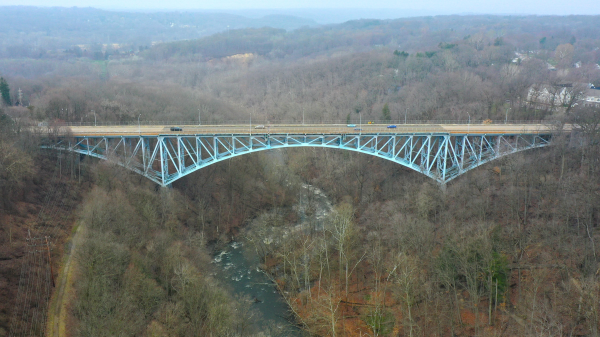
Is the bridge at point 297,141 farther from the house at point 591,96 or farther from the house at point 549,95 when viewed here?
the house at point 591,96

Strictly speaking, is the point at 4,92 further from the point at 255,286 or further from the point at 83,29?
the point at 83,29

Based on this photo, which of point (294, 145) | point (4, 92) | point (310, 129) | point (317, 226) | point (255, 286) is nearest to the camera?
point (255, 286)

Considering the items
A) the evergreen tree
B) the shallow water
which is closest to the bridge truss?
the shallow water

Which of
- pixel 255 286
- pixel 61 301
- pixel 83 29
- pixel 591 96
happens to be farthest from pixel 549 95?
pixel 83 29

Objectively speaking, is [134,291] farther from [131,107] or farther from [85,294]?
[131,107]

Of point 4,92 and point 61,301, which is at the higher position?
point 4,92

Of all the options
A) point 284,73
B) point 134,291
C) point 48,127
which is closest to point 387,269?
point 134,291
